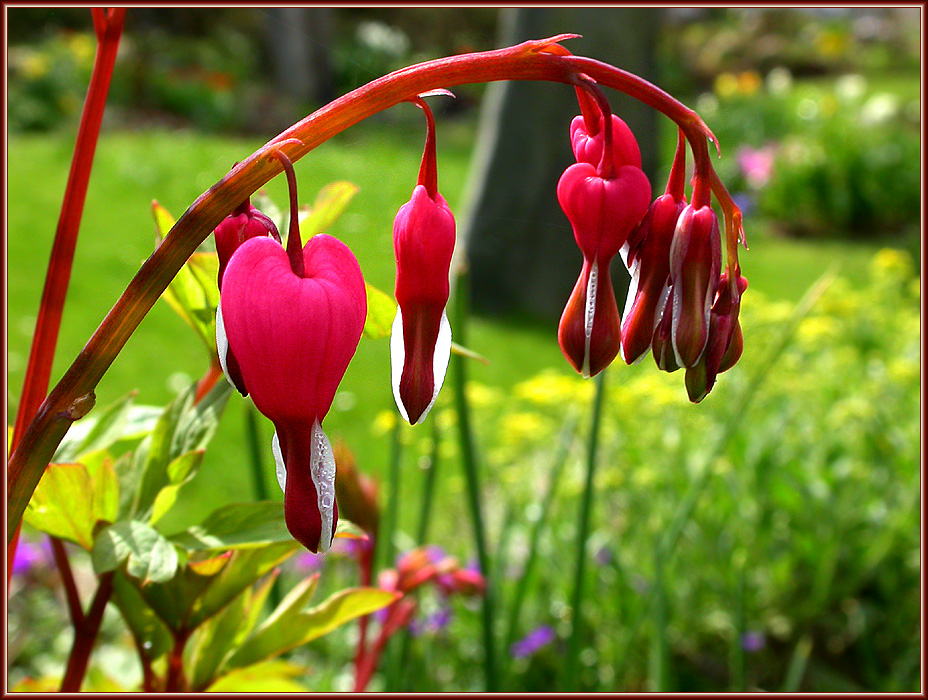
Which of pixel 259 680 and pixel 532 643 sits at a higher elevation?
pixel 259 680

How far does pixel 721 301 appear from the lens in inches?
19.5

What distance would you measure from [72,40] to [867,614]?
25.4 ft

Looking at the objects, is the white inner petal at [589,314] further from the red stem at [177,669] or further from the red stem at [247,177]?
the red stem at [177,669]

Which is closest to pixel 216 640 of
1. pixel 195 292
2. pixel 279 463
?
pixel 195 292

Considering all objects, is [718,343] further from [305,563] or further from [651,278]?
[305,563]

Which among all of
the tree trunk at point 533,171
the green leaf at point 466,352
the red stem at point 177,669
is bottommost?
the red stem at point 177,669

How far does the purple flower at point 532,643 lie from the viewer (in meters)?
1.58

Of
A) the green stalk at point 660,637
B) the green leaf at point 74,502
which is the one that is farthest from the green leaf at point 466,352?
the green stalk at point 660,637

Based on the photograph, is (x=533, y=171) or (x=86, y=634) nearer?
(x=86, y=634)

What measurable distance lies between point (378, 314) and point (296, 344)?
25cm

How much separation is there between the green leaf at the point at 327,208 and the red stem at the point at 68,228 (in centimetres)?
18

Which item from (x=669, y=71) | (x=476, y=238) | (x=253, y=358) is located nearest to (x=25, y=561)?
(x=253, y=358)

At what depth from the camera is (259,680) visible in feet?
2.80

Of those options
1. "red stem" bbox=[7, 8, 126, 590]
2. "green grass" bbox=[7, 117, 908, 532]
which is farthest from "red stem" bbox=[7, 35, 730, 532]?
"green grass" bbox=[7, 117, 908, 532]
